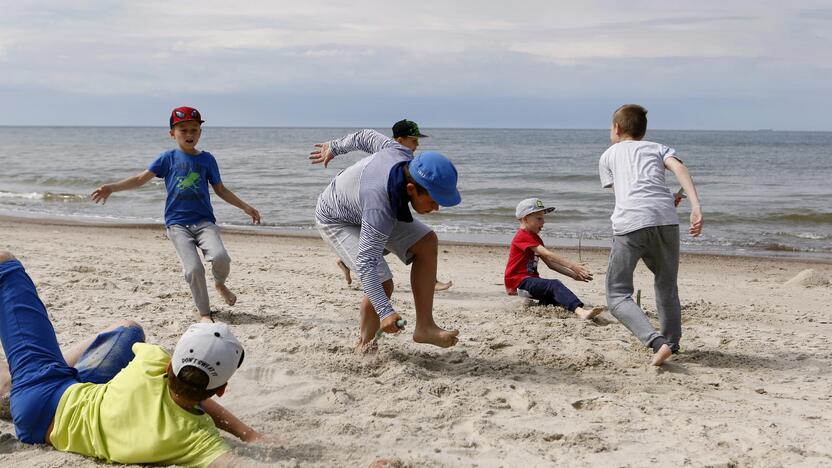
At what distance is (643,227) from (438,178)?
5.13 feet

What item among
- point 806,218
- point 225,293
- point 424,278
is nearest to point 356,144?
point 424,278

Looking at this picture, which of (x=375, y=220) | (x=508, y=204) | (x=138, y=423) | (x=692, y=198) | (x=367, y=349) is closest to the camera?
(x=138, y=423)

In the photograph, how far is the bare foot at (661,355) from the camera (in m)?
4.78

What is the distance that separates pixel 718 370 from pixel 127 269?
572cm

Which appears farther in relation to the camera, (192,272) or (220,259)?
(220,259)

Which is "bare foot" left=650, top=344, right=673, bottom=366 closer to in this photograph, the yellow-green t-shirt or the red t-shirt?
the red t-shirt

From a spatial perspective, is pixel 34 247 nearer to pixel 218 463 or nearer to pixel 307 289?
pixel 307 289

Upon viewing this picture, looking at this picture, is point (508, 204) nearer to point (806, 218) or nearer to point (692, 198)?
point (806, 218)

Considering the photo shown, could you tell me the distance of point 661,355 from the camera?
4.78 m

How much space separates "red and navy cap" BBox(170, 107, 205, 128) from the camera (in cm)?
590

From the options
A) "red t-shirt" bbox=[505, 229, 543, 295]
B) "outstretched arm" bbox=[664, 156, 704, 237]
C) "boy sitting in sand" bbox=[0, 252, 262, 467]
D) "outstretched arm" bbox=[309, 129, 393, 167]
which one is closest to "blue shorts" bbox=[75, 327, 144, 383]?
"boy sitting in sand" bbox=[0, 252, 262, 467]

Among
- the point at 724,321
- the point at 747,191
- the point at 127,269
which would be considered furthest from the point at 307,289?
the point at 747,191

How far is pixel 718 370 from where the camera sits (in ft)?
16.1

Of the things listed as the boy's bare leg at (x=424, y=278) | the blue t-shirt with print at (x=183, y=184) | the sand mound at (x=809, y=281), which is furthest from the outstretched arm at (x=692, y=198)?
the sand mound at (x=809, y=281)
